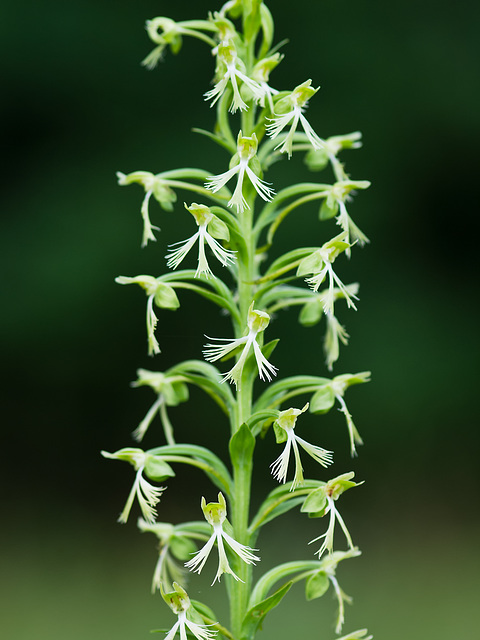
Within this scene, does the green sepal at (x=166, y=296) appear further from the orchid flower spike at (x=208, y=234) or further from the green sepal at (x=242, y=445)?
the green sepal at (x=242, y=445)

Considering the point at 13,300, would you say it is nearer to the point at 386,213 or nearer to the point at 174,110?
the point at 174,110

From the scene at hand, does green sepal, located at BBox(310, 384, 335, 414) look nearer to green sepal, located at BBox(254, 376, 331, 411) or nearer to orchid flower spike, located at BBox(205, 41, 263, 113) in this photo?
green sepal, located at BBox(254, 376, 331, 411)

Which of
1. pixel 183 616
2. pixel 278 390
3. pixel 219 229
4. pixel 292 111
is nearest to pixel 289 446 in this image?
pixel 278 390

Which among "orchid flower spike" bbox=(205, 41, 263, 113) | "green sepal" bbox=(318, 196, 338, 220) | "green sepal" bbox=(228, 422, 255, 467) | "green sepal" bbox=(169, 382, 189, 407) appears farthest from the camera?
"green sepal" bbox=(169, 382, 189, 407)

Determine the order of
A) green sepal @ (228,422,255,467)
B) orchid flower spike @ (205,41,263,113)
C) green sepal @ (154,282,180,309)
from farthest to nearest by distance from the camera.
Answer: green sepal @ (154,282,180,309), orchid flower spike @ (205,41,263,113), green sepal @ (228,422,255,467)

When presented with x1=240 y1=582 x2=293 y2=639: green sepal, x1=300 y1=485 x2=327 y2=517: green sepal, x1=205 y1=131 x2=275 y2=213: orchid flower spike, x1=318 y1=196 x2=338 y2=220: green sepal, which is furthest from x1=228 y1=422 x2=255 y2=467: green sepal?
x1=318 y1=196 x2=338 y2=220: green sepal

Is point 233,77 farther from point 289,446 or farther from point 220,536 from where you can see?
point 220,536

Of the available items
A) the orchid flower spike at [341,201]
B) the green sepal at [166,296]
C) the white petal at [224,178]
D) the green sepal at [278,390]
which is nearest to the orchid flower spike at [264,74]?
the white petal at [224,178]
